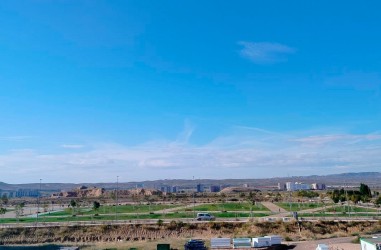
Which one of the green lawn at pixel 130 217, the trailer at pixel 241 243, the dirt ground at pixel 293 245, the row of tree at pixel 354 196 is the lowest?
the dirt ground at pixel 293 245

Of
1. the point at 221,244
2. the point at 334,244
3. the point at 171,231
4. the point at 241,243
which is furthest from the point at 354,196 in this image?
the point at 221,244

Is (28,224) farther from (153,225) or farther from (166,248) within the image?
(166,248)

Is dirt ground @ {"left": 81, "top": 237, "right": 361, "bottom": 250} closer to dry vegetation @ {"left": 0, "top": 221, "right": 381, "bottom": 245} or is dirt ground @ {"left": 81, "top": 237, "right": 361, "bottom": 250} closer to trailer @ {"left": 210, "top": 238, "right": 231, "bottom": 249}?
dry vegetation @ {"left": 0, "top": 221, "right": 381, "bottom": 245}

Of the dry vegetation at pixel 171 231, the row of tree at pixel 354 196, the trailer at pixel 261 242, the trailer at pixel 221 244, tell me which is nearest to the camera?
the trailer at pixel 261 242

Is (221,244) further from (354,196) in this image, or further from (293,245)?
(354,196)

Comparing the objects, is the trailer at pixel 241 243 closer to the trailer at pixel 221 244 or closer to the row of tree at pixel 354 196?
the trailer at pixel 221 244

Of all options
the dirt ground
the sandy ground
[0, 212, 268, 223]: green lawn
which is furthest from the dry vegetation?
[0, 212, 268, 223]: green lawn

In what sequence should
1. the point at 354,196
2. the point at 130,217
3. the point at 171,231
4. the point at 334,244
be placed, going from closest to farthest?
1. the point at 334,244
2. the point at 171,231
3. the point at 130,217
4. the point at 354,196

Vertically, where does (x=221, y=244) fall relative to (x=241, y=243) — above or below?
below

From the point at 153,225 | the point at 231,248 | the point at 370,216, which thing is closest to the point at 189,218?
the point at 153,225

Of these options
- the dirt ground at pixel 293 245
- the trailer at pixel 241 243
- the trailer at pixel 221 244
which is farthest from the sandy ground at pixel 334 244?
the trailer at pixel 221 244

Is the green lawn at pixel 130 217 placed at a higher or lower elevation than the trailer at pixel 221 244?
higher
